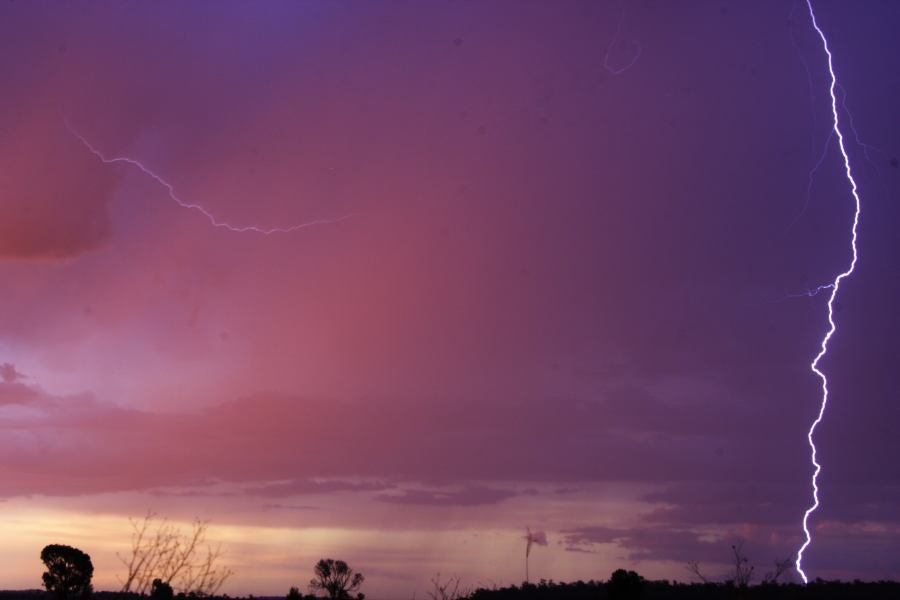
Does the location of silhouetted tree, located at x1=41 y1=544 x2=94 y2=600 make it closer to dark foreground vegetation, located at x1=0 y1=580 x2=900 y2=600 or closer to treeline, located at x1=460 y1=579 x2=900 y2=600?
dark foreground vegetation, located at x1=0 y1=580 x2=900 y2=600

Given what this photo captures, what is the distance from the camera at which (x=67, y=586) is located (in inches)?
1762

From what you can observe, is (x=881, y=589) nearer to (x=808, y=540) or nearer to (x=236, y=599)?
(x=808, y=540)

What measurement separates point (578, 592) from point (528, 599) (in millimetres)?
2986

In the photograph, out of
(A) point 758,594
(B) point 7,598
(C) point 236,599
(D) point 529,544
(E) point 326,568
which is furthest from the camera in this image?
(C) point 236,599

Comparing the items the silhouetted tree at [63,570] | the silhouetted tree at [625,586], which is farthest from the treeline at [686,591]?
the silhouetted tree at [63,570]

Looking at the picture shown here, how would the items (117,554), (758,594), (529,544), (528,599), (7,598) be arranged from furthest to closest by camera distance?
1. (7,598)
2. (528,599)
3. (529,544)
4. (758,594)
5. (117,554)

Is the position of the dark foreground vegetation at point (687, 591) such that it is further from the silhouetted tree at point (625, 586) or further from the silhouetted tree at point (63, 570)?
the silhouetted tree at point (63, 570)

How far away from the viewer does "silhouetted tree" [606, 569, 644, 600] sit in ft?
138

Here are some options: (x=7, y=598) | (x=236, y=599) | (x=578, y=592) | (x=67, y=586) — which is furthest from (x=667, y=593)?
(x=236, y=599)

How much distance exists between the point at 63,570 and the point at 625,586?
26178mm

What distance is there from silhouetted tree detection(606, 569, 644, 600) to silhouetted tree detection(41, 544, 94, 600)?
24.3m

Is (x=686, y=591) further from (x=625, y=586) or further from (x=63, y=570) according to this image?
(x=63, y=570)

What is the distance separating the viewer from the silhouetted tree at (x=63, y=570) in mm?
44719

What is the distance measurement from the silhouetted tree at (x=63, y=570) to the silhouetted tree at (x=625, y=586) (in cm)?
2433
